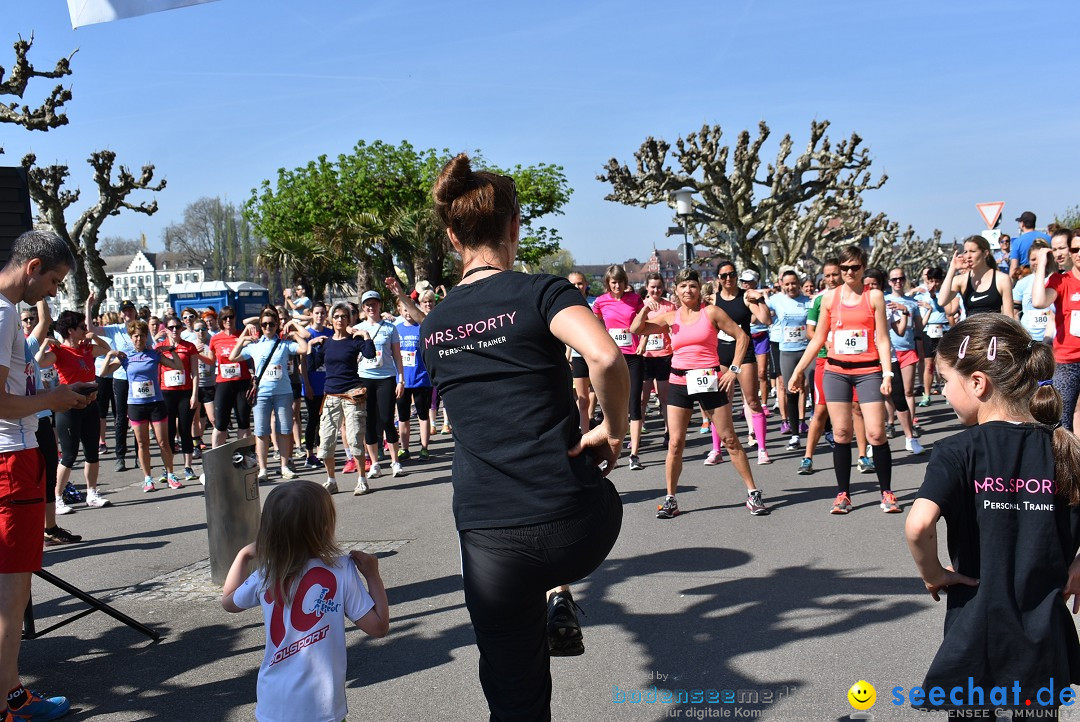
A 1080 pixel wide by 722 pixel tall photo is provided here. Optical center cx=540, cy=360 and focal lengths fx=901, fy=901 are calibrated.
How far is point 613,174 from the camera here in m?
31.5

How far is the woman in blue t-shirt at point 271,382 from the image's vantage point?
10086 millimetres

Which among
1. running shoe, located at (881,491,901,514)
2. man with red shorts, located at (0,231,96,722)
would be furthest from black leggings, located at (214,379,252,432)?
running shoe, located at (881,491,901,514)

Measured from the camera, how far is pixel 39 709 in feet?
13.0

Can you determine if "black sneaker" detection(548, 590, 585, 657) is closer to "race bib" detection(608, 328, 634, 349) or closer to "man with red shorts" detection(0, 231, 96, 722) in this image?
"man with red shorts" detection(0, 231, 96, 722)

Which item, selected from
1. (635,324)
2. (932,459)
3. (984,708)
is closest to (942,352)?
(932,459)

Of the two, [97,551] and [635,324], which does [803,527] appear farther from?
[97,551]

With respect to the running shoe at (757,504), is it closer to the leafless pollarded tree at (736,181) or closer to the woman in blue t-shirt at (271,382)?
the woman in blue t-shirt at (271,382)

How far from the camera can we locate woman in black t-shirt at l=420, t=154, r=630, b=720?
2525 millimetres

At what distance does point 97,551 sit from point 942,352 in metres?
6.89

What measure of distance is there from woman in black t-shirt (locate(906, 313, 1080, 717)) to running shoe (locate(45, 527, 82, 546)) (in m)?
7.29

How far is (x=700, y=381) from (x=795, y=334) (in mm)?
4274

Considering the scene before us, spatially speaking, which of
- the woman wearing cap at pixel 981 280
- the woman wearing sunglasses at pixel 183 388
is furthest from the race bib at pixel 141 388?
the woman wearing cap at pixel 981 280

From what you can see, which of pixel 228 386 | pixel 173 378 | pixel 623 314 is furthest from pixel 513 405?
pixel 173 378

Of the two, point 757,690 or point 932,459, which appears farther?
point 757,690
